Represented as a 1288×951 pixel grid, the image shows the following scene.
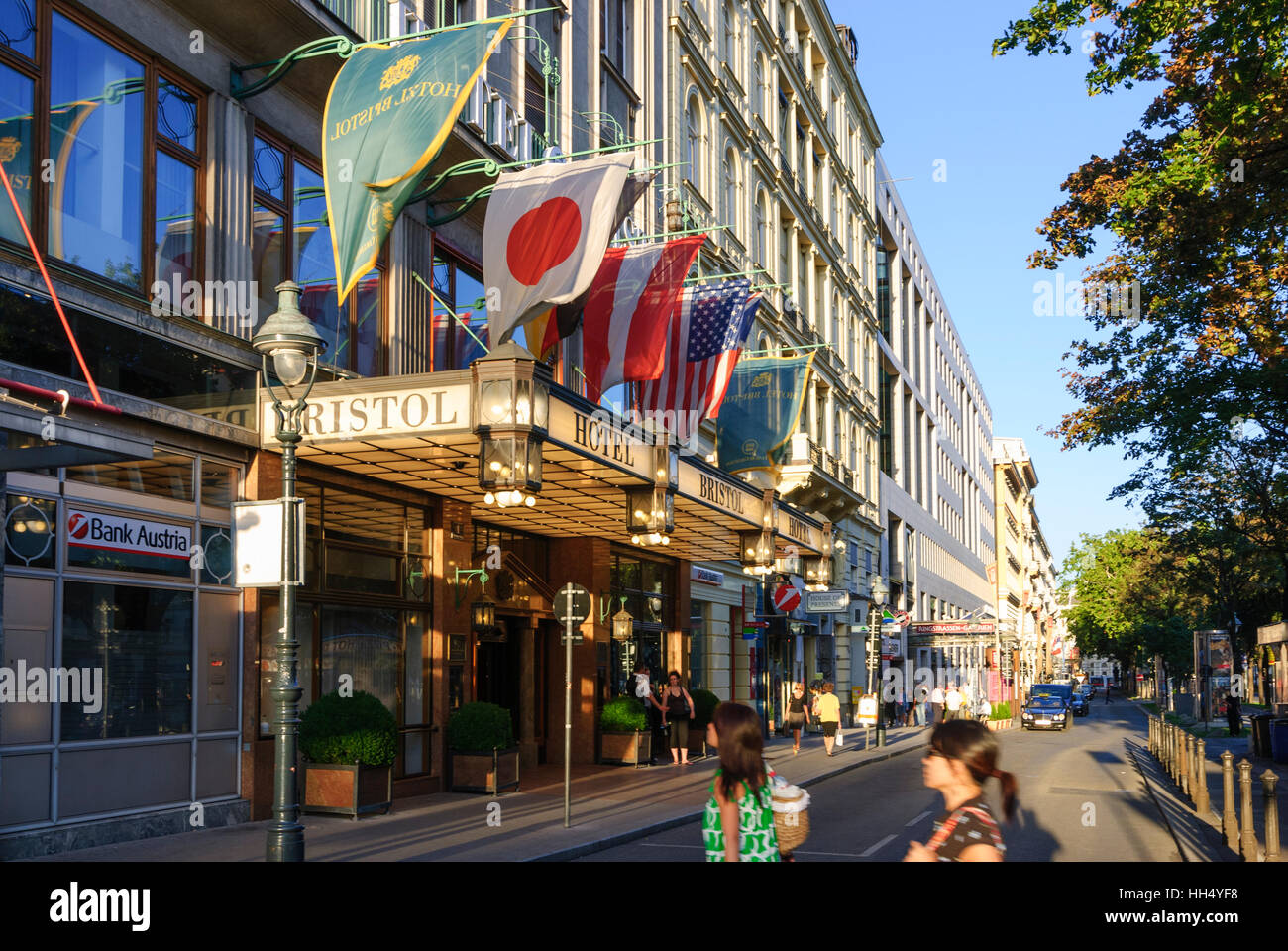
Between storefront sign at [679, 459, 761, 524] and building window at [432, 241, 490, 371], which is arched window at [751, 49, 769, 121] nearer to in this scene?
storefront sign at [679, 459, 761, 524]

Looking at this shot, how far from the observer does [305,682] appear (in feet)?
52.8

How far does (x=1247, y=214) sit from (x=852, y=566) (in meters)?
31.6

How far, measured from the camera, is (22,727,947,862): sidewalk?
12.3 m

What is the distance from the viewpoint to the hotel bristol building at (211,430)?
39.1ft

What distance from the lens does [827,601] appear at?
37.2 m

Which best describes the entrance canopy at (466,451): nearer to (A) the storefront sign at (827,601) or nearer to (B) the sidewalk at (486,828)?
(B) the sidewalk at (486,828)

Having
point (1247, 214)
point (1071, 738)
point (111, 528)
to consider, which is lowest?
point (1071, 738)

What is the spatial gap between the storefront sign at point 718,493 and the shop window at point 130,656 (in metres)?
9.15

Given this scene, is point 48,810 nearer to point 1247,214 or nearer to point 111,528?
point 111,528

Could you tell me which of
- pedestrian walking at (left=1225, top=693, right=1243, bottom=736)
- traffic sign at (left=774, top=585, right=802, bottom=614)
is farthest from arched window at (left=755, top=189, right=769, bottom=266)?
pedestrian walking at (left=1225, top=693, right=1243, bottom=736)

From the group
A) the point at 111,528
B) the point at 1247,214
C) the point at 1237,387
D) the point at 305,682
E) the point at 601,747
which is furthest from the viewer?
the point at 601,747
